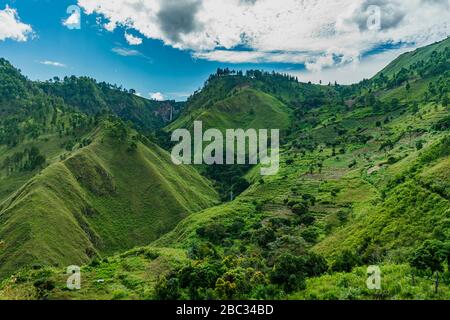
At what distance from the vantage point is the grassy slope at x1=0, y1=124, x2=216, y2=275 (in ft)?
378

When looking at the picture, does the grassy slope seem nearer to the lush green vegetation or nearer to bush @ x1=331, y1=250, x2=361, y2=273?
the lush green vegetation

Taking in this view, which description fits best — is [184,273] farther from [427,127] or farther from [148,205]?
[427,127]

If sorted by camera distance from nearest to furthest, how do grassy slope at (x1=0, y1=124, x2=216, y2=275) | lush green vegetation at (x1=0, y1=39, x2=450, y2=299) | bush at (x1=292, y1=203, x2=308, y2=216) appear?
lush green vegetation at (x1=0, y1=39, x2=450, y2=299) → grassy slope at (x1=0, y1=124, x2=216, y2=275) → bush at (x1=292, y1=203, x2=308, y2=216)

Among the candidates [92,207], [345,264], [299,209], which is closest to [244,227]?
[299,209]

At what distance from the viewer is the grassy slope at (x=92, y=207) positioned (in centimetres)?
11506

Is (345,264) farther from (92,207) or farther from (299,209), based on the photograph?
(92,207)

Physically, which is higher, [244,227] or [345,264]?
[345,264]

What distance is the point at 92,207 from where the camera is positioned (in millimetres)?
153000

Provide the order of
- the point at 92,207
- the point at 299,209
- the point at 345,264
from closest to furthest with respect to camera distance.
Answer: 1. the point at 345,264
2. the point at 299,209
3. the point at 92,207

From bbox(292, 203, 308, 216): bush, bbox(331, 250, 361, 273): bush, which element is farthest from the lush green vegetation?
bbox(292, 203, 308, 216): bush

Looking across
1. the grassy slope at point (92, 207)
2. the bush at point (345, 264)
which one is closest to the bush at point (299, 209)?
the grassy slope at point (92, 207)

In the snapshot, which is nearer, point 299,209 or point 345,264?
point 345,264

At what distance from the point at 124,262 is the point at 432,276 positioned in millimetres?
50340
